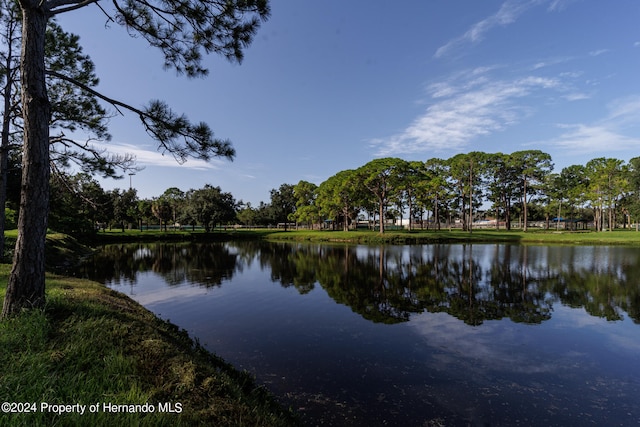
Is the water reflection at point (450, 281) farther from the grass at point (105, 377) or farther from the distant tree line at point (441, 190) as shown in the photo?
the distant tree line at point (441, 190)

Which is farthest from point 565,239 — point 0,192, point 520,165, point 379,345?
point 0,192

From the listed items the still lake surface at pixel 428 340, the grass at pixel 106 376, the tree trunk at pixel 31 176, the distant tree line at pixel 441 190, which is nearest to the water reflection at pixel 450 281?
the still lake surface at pixel 428 340

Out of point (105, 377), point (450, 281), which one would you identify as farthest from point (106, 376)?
point (450, 281)

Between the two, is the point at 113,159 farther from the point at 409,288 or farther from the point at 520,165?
the point at 520,165

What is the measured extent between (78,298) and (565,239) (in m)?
52.7

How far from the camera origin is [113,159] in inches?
343

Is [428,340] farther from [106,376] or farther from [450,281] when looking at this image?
[450,281]

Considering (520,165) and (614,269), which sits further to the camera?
(520,165)

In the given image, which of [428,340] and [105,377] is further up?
[105,377]

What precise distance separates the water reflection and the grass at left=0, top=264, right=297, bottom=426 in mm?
7392

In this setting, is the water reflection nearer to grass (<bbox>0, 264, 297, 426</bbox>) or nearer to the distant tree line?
grass (<bbox>0, 264, 297, 426</bbox>)

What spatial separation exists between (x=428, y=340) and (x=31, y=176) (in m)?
10.1

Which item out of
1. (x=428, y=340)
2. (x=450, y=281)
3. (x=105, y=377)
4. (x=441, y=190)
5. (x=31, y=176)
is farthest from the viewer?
(x=441, y=190)

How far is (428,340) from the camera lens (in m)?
8.95
